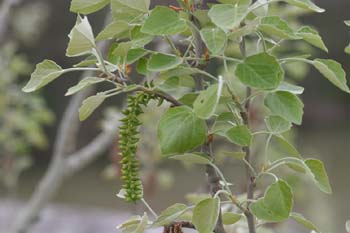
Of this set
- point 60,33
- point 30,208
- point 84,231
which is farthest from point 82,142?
point 30,208

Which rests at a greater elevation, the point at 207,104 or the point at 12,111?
the point at 207,104

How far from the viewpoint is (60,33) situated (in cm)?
592

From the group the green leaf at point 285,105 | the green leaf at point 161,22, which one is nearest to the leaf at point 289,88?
the green leaf at point 285,105

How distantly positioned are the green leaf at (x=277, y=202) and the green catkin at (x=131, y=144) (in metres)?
0.12

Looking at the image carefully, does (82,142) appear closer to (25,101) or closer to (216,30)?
(25,101)

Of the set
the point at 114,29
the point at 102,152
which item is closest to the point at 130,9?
the point at 114,29

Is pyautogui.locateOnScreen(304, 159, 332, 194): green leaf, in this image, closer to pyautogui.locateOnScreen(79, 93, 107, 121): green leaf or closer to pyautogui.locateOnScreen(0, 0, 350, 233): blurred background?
pyautogui.locateOnScreen(79, 93, 107, 121): green leaf

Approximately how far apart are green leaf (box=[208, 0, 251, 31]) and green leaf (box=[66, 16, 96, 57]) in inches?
5.1

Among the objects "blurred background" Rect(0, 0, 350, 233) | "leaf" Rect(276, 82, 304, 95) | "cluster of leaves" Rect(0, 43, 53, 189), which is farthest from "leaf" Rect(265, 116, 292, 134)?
"blurred background" Rect(0, 0, 350, 233)

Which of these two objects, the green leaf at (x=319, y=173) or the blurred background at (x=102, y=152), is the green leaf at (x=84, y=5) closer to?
the green leaf at (x=319, y=173)

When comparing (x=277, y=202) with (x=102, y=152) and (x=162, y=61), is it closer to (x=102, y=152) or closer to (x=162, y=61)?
(x=162, y=61)

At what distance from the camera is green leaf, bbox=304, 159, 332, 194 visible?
0.69 m

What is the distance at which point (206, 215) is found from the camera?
653 mm

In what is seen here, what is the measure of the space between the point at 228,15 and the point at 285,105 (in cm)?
12
